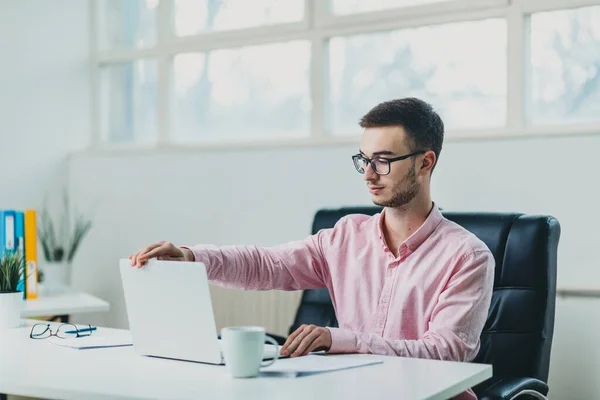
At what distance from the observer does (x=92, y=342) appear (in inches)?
78.7

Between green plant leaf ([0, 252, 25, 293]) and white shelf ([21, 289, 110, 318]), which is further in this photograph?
white shelf ([21, 289, 110, 318])

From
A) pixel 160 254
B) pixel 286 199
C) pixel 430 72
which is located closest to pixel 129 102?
pixel 286 199

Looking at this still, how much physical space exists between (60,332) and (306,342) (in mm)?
740

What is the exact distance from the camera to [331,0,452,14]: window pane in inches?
137

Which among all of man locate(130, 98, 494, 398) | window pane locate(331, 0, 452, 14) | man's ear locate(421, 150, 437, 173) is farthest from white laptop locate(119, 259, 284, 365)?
window pane locate(331, 0, 452, 14)

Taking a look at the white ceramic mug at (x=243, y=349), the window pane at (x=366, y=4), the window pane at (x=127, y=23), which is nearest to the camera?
the white ceramic mug at (x=243, y=349)

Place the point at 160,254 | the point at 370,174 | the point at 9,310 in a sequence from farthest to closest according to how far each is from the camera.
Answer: the point at 9,310 → the point at 370,174 → the point at 160,254

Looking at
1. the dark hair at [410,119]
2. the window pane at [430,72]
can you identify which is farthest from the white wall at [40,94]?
the dark hair at [410,119]

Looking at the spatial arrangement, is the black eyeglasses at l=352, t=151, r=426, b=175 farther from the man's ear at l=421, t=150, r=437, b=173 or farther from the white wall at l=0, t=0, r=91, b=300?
the white wall at l=0, t=0, r=91, b=300

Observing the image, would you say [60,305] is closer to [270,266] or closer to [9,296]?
[9,296]

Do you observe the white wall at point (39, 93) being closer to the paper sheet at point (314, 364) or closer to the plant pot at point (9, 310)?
the plant pot at point (9, 310)

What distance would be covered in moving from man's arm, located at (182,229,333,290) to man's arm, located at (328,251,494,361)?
0.46 metres

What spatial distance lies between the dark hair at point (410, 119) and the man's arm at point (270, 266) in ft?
1.19

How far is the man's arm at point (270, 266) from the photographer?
7.20 ft
